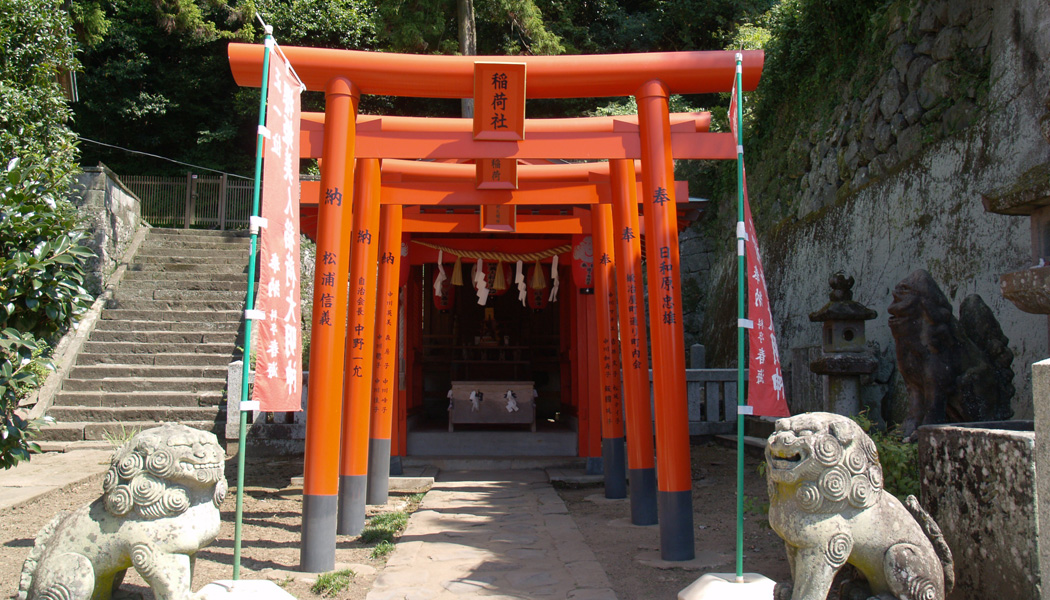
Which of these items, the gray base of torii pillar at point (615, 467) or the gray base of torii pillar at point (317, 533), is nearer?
the gray base of torii pillar at point (317, 533)

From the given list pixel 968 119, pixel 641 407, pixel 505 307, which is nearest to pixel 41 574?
pixel 641 407

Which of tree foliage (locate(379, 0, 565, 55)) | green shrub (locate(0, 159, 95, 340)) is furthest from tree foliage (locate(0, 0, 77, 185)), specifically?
green shrub (locate(0, 159, 95, 340))

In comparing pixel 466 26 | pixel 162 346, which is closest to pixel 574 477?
pixel 162 346

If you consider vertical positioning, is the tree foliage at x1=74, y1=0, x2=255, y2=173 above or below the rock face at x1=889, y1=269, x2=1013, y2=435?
above

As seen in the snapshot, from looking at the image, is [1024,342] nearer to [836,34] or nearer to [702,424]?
[702,424]

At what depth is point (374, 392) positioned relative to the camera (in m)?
7.98

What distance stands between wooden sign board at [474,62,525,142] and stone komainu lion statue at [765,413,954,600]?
136 inches

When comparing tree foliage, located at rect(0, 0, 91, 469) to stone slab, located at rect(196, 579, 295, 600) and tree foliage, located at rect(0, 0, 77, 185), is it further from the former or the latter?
tree foliage, located at rect(0, 0, 77, 185)

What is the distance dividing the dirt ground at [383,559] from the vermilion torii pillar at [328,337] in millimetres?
357

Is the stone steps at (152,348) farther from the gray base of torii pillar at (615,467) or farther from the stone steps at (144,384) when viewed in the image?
the gray base of torii pillar at (615,467)

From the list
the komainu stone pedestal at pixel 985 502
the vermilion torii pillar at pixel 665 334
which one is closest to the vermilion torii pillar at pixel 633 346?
the vermilion torii pillar at pixel 665 334

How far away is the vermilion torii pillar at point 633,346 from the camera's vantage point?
21.0 ft

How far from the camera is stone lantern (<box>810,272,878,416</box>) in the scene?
7.33m

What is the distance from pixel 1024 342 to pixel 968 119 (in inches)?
115
